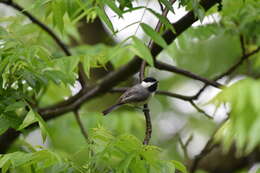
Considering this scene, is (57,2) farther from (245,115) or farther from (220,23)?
(220,23)

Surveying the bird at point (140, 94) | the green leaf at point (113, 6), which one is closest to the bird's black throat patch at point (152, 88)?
the bird at point (140, 94)

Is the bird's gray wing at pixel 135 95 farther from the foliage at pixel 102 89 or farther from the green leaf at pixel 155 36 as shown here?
the green leaf at pixel 155 36

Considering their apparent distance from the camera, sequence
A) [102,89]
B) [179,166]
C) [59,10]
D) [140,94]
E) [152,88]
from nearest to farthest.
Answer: [179,166] → [59,10] → [140,94] → [152,88] → [102,89]

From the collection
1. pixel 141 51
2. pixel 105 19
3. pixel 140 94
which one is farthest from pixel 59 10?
pixel 140 94

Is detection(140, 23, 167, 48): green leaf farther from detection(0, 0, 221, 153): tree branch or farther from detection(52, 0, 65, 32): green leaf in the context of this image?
detection(0, 0, 221, 153): tree branch

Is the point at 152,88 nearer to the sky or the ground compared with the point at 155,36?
nearer to the ground

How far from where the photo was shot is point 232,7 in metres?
4.23

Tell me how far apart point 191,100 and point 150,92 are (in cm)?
35

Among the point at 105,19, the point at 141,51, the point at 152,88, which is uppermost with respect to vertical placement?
the point at 105,19

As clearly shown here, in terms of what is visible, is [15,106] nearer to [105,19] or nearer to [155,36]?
[105,19]

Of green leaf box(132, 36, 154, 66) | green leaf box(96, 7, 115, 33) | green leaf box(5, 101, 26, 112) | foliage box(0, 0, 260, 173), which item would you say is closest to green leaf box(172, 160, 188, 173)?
foliage box(0, 0, 260, 173)

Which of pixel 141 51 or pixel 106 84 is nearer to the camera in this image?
pixel 141 51

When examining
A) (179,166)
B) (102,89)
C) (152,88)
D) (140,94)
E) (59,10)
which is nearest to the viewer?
(179,166)

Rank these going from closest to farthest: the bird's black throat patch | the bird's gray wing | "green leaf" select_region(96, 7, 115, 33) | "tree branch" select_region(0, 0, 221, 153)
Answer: "green leaf" select_region(96, 7, 115, 33) → "tree branch" select_region(0, 0, 221, 153) → the bird's gray wing → the bird's black throat patch
